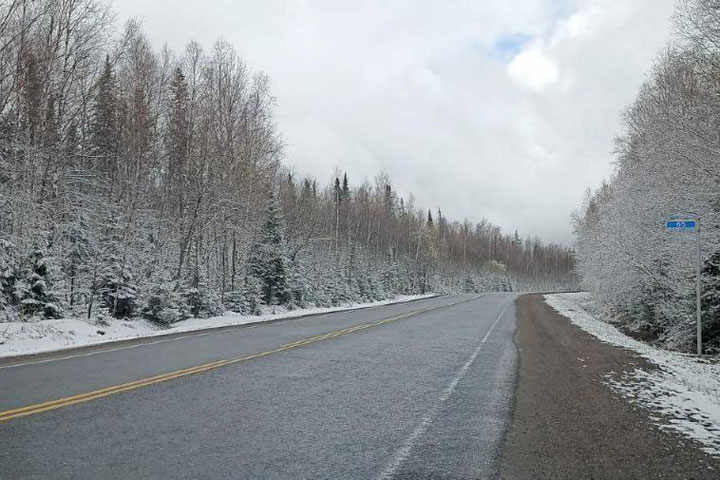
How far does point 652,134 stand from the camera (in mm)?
21828


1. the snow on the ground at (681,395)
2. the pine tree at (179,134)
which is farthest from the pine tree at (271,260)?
the snow on the ground at (681,395)

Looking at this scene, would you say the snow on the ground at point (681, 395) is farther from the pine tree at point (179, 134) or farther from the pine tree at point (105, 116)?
the pine tree at point (179, 134)

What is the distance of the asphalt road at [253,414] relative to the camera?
4691 millimetres

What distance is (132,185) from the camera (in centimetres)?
2434

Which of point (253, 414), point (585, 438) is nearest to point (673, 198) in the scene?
point (585, 438)

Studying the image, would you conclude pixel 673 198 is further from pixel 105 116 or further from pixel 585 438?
pixel 105 116

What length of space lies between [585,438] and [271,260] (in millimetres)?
28020

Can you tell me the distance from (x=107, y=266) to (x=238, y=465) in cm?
1851

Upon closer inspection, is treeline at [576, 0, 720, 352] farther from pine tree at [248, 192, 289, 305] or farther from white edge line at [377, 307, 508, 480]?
pine tree at [248, 192, 289, 305]

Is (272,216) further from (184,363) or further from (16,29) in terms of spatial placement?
(184,363)

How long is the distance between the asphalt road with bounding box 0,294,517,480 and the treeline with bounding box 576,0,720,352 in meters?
8.89

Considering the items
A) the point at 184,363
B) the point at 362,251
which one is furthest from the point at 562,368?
the point at 362,251

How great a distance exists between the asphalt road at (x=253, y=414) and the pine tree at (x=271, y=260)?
66.4 ft

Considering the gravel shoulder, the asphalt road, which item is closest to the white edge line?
the asphalt road
